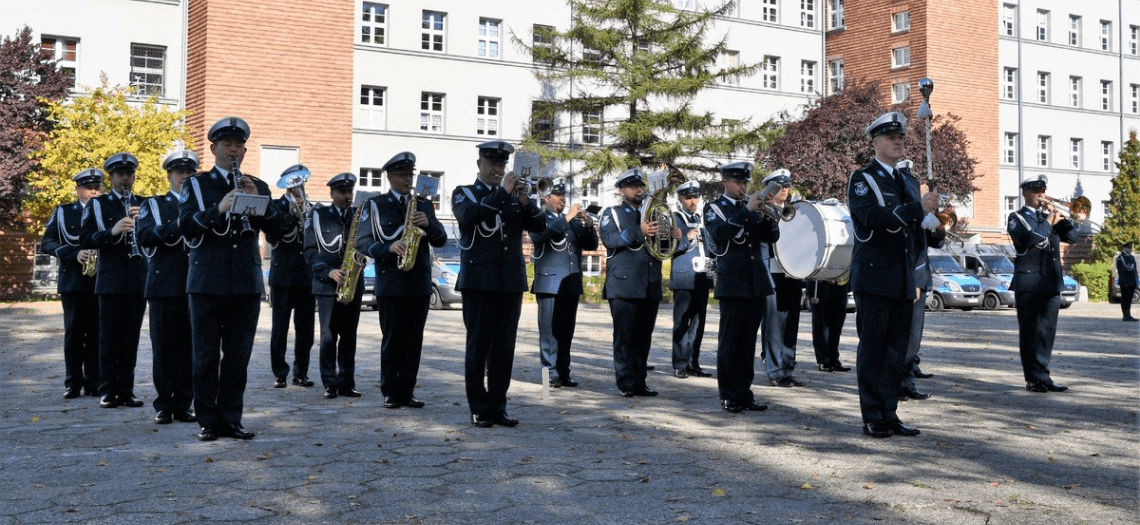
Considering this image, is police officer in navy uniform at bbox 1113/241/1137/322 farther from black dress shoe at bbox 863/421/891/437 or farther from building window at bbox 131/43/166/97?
building window at bbox 131/43/166/97

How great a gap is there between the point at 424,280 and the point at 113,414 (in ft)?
8.84

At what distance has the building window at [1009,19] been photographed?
56531mm

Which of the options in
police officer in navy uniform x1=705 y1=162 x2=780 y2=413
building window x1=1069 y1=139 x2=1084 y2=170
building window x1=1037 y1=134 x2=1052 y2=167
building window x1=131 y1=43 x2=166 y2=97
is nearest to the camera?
police officer in navy uniform x1=705 y1=162 x2=780 y2=413

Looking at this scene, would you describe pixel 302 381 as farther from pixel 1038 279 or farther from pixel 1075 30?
pixel 1075 30

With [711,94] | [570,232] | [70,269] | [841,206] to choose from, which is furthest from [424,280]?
[711,94]

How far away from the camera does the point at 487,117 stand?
145 ft

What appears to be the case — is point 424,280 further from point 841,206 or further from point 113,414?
point 841,206

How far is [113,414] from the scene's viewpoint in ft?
31.6

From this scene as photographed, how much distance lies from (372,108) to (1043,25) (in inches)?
1348

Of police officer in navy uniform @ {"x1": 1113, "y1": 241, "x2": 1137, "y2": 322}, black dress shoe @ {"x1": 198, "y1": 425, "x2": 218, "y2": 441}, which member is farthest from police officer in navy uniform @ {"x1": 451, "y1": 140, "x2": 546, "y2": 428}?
police officer in navy uniform @ {"x1": 1113, "y1": 241, "x2": 1137, "y2": 322}

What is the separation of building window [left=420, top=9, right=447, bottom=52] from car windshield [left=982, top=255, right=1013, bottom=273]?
20149 millimetres

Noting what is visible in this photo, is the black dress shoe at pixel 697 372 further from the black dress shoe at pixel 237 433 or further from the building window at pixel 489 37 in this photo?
the building window at pixel 489 37

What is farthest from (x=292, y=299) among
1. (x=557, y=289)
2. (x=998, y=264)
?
(x=998, y=264)

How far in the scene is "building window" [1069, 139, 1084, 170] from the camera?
58.1m
